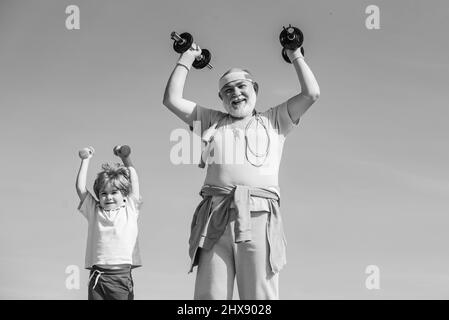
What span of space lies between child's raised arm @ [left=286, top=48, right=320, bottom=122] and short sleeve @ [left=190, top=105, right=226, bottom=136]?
1.65ft

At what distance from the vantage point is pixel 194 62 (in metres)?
5.10

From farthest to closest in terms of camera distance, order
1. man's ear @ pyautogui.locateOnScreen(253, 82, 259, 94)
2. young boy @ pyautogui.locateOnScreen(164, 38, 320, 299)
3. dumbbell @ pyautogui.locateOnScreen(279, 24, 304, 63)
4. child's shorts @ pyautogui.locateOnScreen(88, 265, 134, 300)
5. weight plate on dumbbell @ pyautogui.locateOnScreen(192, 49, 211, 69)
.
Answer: child's shorts @ pyautogui.locateOnScreen(88, 265, 134, 300)
weight plate on dumbbell @ pyautogui.locateOnScreen(192, 49, 211, 69)
man's ear @ pyautogui.locateOnScreen(253, 82, 259, 94)
dumbbell @ pyautogui.locateOnScreen(279, 24, 304, 63)
young boy @ pyautogui.locateOnScreen(164, 38, 320, 299)

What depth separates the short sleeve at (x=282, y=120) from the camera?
4809mm

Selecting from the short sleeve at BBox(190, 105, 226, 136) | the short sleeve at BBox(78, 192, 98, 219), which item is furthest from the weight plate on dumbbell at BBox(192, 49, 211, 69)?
the short sleeve at BBox(78, 192, 98, 219)

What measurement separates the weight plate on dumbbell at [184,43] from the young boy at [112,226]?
1.21 metres

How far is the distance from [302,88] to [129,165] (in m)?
1.81

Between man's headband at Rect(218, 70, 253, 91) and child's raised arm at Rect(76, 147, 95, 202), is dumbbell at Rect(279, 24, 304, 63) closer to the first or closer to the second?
man's headband at Rect(218, 70, 253, 91)

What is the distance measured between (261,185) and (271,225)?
0.27m

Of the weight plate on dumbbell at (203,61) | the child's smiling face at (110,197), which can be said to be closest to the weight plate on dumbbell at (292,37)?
the weight plate on dumbbell at (203,61)

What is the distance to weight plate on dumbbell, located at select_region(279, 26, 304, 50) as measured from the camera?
4676 millimetres
